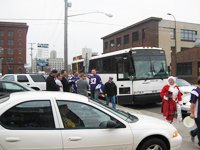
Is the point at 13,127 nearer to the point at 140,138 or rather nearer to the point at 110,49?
the point at 140,138

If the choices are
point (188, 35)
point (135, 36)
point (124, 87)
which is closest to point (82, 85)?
point (124, 87)

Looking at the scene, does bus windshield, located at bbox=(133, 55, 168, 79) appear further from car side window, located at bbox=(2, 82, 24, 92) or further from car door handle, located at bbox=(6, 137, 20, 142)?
car door handle, located at bbox=(6, 137, 20, 142)

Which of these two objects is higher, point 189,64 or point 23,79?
point 189,64

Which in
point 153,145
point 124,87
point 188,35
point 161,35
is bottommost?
point 153,145

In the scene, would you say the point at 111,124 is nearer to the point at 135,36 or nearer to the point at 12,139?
the point at 12,139

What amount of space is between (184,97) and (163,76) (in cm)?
272

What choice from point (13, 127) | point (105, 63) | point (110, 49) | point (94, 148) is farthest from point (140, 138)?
point (110, 49)

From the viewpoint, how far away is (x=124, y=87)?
10.2 meters

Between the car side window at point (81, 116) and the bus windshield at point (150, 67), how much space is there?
7124 mm

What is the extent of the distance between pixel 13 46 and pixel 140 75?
63640 millimetres

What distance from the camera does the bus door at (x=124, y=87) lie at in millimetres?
10156

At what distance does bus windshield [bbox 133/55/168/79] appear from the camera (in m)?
10.3

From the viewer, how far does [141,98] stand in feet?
33.1

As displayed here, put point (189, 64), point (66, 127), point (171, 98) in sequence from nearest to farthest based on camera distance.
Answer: point (66, 127)
point (171, 98)
point (189, 64)
